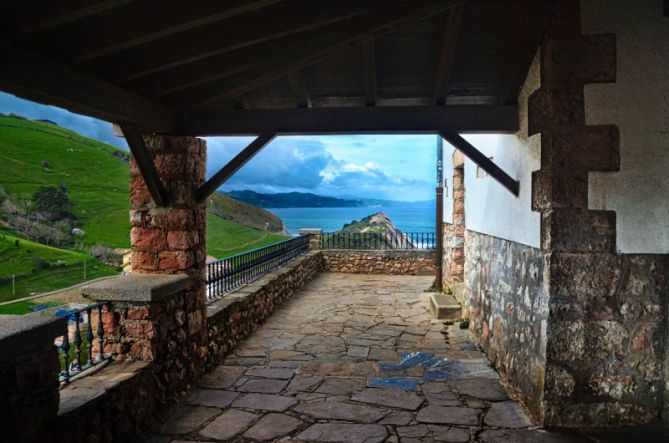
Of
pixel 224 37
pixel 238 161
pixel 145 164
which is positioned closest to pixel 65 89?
pixel 224 37

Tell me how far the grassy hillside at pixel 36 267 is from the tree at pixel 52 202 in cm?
352

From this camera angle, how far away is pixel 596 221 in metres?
3.16

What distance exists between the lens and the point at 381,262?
11664 mm

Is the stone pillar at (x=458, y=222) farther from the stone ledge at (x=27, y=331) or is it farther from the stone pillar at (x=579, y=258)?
the stone ledge at (x=27, y=331)

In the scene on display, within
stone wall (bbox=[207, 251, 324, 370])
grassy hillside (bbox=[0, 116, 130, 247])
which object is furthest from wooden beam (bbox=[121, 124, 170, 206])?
grassy hillside (bbox=[0, 116, 130, 247])

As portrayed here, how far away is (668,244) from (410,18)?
2525 mm

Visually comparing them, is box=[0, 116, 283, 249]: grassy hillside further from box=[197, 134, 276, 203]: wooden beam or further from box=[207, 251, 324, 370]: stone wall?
box=[197, 134, 276, 203]: wooden beam

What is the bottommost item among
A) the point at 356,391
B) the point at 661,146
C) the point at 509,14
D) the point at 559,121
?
the point at 356,391

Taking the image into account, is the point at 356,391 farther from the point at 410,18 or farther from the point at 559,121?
the point at 410,18

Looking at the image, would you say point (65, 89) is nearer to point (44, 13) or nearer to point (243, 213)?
point (44, 13)

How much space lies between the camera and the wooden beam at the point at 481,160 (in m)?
3.74

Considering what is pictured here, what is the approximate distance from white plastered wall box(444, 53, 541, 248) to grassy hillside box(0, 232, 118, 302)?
32.1ft

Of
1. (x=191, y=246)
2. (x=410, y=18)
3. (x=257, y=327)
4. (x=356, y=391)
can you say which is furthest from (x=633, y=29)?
(x=257, y=327)

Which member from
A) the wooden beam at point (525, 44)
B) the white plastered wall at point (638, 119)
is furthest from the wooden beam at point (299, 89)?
the white plastered wall at point (638, 119)
